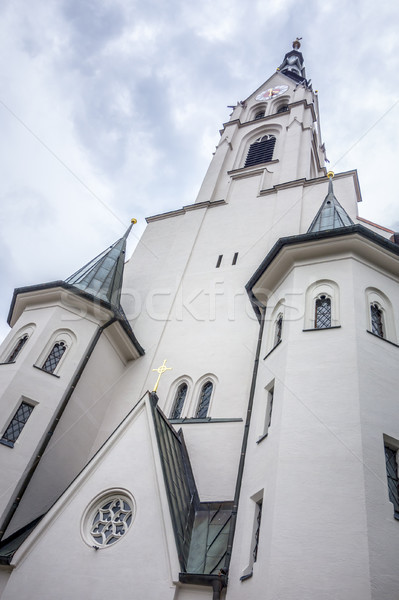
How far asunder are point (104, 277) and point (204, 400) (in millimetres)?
5028

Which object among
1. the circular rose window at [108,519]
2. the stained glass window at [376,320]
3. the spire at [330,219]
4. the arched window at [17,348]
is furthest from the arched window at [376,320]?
the arched window at [17,348]

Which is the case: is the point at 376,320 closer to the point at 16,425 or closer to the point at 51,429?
the point at 51,429

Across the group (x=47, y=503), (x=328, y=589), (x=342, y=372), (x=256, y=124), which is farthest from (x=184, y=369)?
(x=256, y=124)

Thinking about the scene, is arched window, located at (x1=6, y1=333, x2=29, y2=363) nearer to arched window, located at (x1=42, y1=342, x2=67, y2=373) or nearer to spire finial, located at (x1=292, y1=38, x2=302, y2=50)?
arched window, located at (x1=42, y1=342, x2=67, y2=373)

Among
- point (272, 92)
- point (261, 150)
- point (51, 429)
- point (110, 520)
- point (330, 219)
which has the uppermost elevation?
point (272, 92)

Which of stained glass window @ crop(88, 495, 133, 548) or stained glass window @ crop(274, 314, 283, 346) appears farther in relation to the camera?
stained glass window @ crop(274, 314, 283, 346)

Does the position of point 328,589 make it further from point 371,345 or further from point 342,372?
point 371,345

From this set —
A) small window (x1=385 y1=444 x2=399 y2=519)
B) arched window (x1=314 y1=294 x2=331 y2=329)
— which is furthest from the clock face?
small window (x1=385 y1=444 x2=399 y2=519)

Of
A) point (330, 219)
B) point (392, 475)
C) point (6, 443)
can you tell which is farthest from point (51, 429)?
point (330, 219)

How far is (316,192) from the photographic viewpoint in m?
18.6

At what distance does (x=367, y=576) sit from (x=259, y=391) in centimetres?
463

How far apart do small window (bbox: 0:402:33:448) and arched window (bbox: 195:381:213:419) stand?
4147 mm

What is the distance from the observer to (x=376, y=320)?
10.5 metres

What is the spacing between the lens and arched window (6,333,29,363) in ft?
42.1
